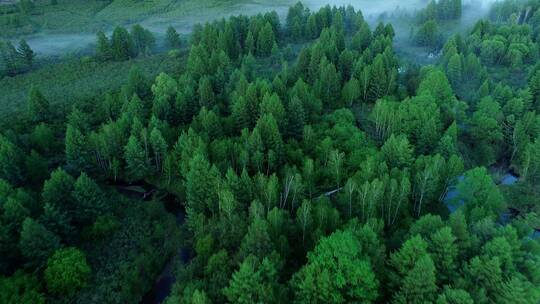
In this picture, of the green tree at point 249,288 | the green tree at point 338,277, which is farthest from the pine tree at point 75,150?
the green tree at point 338,277

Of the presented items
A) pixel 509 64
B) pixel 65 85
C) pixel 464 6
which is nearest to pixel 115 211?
pixel 65 85

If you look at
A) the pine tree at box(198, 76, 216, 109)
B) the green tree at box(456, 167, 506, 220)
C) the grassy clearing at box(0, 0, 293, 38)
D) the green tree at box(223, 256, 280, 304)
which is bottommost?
the green tree at box(456, 167, 506, 220)

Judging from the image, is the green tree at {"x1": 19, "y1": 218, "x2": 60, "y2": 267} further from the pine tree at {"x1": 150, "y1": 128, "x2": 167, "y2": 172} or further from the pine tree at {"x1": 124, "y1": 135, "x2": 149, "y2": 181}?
the pine tree at {"x1": 150, "y1": 128, "x2": 167, "y2": 172}

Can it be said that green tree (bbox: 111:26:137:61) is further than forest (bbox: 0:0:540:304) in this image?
Yes

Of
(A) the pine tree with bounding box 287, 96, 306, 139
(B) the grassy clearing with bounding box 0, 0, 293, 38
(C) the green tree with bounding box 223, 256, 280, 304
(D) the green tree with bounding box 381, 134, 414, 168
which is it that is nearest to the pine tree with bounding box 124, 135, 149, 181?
(A) the pine tree with bounding box 287, 96, 306, 139

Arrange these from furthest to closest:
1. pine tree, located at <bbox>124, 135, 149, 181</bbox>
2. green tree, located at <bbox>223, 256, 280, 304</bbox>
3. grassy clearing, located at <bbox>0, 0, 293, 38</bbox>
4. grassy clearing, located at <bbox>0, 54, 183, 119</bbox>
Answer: grassy clearing, located at <bbox>0, 0, 293, 38</bbox> < grassy clearing, located at <bbox>0, 54, 183, 119</bbox> < pine tree, located at <bbox>124, 135, 149, 181</bbox> < green tree, located at <bbox>223, 256, 280, 304</bbox>

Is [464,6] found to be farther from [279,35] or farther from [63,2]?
[63,2]

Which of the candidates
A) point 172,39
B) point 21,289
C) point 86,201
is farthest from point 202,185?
point 172,39

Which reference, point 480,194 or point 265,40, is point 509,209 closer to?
point 480,194
